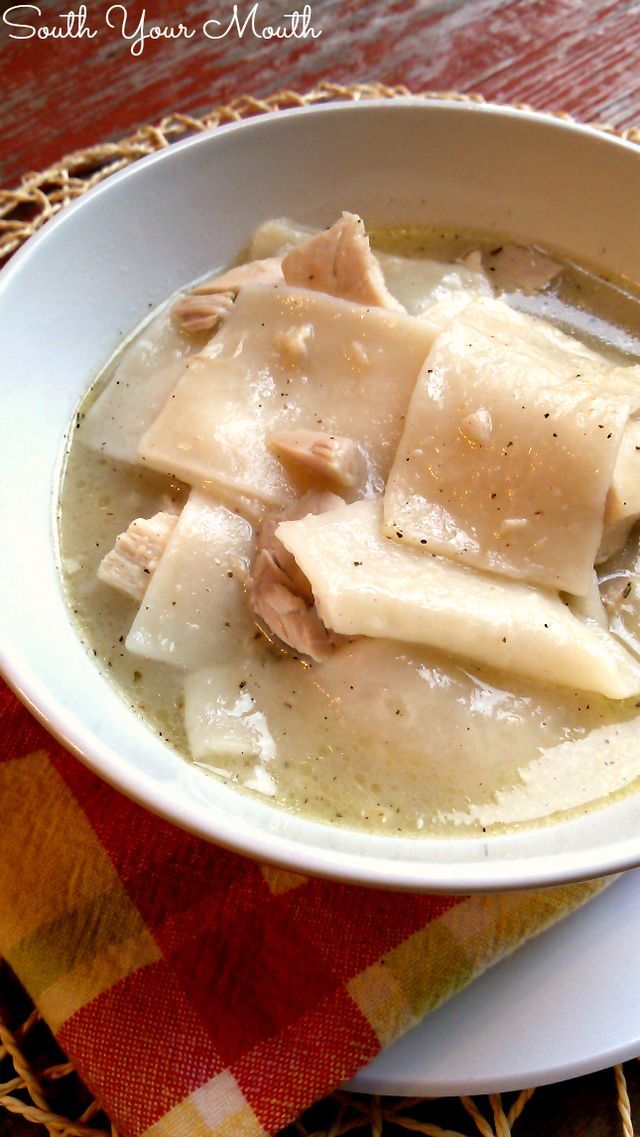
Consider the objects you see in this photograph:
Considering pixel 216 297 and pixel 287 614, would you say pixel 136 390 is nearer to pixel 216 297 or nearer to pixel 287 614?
pixel 216 297

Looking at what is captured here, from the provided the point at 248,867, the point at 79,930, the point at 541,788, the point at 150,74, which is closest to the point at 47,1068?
the point at 79,930

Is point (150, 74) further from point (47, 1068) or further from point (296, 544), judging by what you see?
point (47, 1068)

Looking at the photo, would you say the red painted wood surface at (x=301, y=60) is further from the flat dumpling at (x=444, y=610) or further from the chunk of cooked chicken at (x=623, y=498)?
the flat dumpling at (x=444, y=610)

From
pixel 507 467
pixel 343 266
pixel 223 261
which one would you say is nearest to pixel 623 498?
pixel 507 467

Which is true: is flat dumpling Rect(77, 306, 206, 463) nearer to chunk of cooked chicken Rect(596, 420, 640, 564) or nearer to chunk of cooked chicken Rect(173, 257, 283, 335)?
chunk of cooked chicken Rect(173, 257, 283, 335)

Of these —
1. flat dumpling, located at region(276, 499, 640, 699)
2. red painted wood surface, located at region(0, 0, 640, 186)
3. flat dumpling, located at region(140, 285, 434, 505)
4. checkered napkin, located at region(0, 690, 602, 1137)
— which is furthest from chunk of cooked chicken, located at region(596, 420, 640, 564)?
red painted wood surface, located at region(0, 0, 640, 186)
